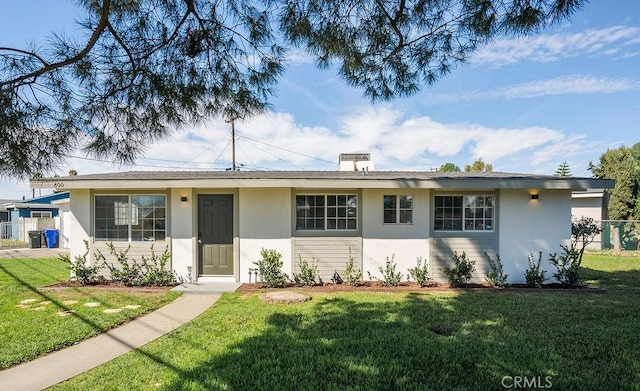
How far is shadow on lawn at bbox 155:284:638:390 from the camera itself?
3.43 meters

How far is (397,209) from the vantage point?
8.55m

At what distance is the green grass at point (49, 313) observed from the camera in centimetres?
446

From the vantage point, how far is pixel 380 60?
4.29m

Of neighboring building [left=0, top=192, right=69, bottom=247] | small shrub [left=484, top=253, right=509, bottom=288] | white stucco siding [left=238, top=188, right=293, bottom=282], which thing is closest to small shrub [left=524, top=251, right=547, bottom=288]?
small shrub [left=484, top=253, right=509, bottom=288]

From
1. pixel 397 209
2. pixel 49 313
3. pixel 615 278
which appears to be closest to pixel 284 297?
pixel 397 209

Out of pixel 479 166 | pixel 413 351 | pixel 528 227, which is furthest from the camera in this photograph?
pixel 479 166

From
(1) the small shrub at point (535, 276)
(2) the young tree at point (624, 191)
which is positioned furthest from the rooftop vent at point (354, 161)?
(2) the young tree at point (624, 191)

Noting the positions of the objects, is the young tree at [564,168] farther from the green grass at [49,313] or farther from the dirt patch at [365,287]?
the green grass at [49,313]

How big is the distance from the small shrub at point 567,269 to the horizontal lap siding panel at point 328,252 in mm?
4496

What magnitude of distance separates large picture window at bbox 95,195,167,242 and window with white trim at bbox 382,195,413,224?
5.37 metres

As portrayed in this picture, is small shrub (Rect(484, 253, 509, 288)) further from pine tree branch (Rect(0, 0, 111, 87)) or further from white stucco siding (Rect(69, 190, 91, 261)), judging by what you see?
white stucco siding (Rect(69, 190, 91, 261))

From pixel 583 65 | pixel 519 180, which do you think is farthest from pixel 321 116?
pixel 583 65

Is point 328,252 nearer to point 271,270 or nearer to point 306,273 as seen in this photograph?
point 306,273

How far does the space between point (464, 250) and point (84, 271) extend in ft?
29.2
